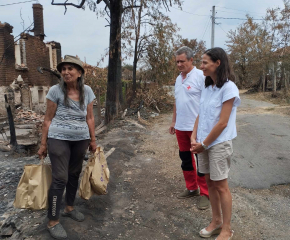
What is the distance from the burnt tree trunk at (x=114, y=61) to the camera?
9750 mm

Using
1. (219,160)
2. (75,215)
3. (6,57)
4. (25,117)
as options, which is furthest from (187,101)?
(6,57)

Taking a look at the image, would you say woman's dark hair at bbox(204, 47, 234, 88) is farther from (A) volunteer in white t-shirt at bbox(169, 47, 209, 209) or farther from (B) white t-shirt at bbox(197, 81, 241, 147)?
(A) volunteer in white t-shirt at bbox(169, 47, 209, 209)

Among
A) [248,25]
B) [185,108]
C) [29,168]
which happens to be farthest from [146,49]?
[248,25]

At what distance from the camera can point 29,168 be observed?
2.63 m

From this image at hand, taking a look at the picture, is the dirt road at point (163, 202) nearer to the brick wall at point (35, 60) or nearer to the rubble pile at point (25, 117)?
the rubble pile at point (25, 117)

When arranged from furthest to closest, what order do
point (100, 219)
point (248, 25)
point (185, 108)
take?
point (248, 25)
point (185, 108)
point (100, 219)

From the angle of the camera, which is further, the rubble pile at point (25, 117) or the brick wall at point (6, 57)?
the brick wall at point (6, 57)

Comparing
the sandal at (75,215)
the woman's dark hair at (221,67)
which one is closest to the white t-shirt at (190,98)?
the woman's dark hair at (221,67)

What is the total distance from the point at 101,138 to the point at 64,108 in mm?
5162

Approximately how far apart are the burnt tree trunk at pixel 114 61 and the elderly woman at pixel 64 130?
738cm

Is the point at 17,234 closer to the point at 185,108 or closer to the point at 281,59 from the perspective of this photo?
the point at 185,108

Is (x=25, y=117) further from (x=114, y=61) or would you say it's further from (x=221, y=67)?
(x=221, y=67)

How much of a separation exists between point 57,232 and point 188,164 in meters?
1.79

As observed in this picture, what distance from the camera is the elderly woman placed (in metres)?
2.57
